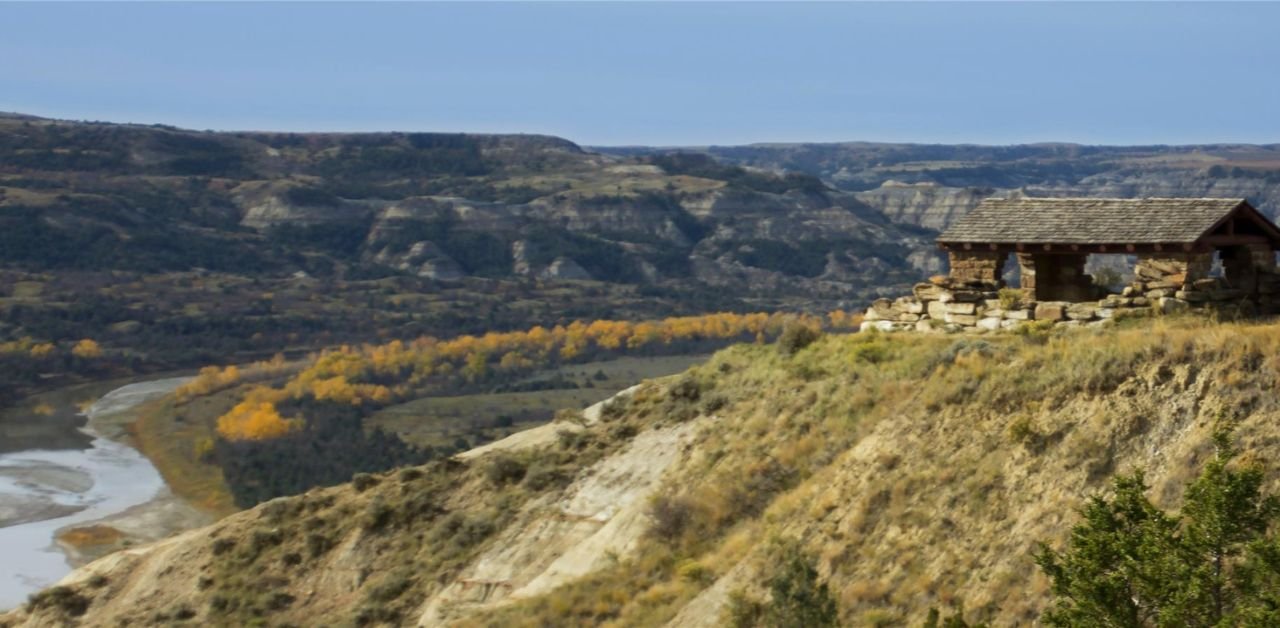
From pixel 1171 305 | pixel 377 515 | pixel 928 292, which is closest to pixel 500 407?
pixel 377 515

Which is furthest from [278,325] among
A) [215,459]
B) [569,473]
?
[569,473]

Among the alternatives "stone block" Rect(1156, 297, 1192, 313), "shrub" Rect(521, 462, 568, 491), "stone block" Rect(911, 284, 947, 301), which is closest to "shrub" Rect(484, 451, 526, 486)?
"shrub" Rect(521, 462, 568, 491)

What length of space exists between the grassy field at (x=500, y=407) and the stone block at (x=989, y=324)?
82.8 m

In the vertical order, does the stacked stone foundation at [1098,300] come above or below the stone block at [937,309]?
above

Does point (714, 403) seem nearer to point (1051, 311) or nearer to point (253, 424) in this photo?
point (1051, 311)

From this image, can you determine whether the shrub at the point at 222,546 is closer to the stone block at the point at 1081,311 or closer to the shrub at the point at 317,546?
the shrub at the point at 317,546

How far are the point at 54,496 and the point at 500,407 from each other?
38.3 meters

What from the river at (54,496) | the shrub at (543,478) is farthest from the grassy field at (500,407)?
the shrub at (543,478)

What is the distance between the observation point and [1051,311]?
28.9 meters

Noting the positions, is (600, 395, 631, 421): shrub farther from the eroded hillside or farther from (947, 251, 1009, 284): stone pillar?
(947, 251, 1009, 284): stone pillar

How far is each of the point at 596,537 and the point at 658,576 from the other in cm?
320

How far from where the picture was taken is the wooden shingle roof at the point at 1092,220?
2822 centimetres

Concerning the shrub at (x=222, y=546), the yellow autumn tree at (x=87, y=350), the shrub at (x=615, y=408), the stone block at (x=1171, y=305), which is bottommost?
the yellow autumn tree at (x=87, y=350)

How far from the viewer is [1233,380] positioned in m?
23.2
